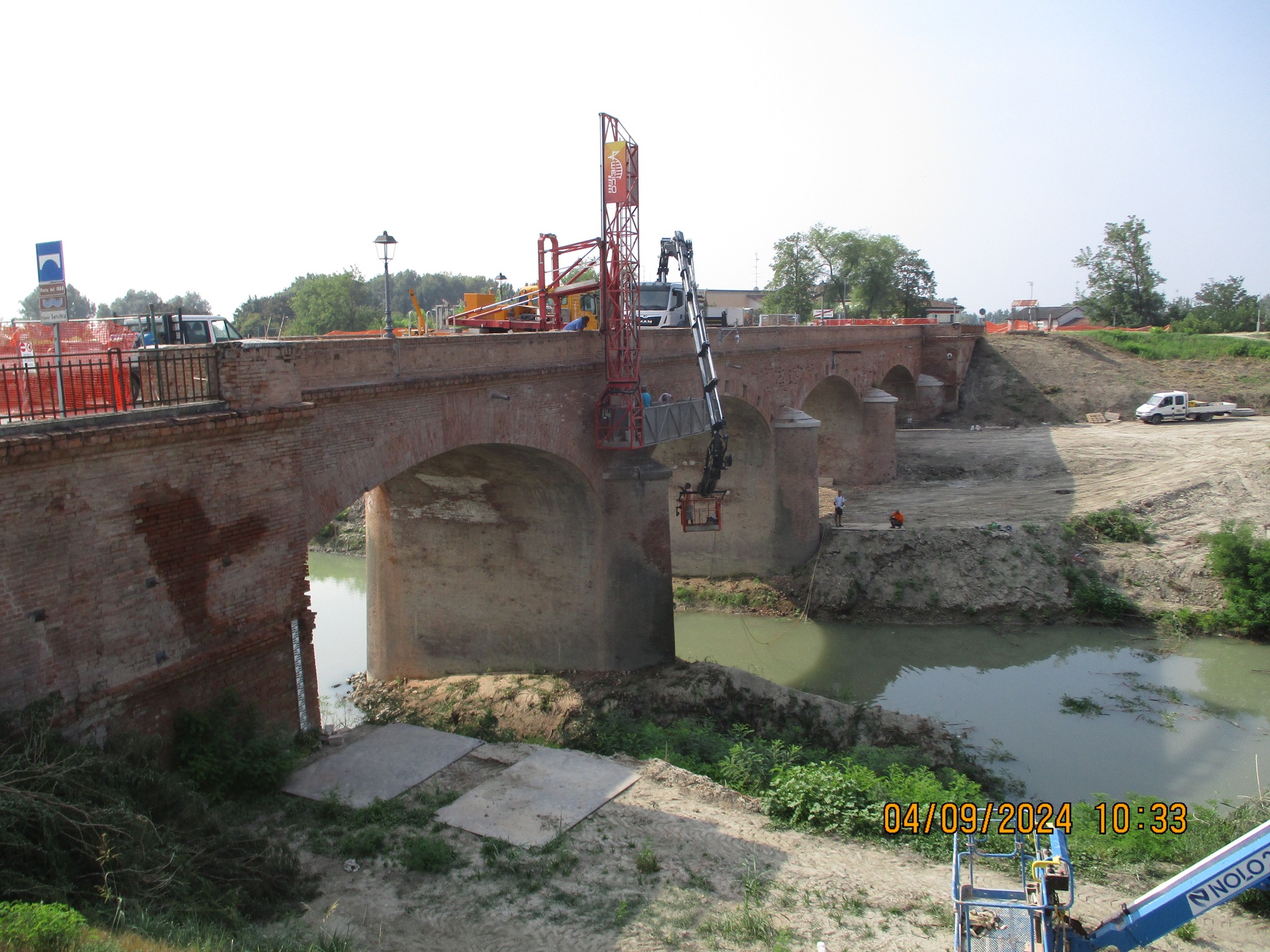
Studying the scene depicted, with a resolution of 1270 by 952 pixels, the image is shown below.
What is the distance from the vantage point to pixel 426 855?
7.95m

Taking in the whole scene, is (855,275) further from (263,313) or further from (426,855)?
(426,855)

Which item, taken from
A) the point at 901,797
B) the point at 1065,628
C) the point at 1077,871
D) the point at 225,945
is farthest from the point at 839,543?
the point at 225,945

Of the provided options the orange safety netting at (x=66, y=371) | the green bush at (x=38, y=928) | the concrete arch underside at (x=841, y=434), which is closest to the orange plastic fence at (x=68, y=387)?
the orange safety netting at (x=66, y=371)

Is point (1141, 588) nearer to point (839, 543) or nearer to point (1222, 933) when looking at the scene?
point (839, 543)

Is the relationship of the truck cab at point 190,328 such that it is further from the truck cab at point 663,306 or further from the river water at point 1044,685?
the truck cab at point 663,306

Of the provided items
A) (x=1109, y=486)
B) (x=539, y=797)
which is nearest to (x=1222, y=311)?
(x=1109, y=486)

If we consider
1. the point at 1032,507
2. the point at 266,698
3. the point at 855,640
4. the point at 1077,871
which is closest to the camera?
the point at 1077,871

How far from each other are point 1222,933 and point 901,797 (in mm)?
3324

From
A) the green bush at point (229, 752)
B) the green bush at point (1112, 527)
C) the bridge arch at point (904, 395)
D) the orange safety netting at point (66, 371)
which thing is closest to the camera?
the orange safety netting at point (66, 371)

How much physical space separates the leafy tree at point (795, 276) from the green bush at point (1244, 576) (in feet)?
132

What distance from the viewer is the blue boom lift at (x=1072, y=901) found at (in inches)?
238

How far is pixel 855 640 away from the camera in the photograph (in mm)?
21047
